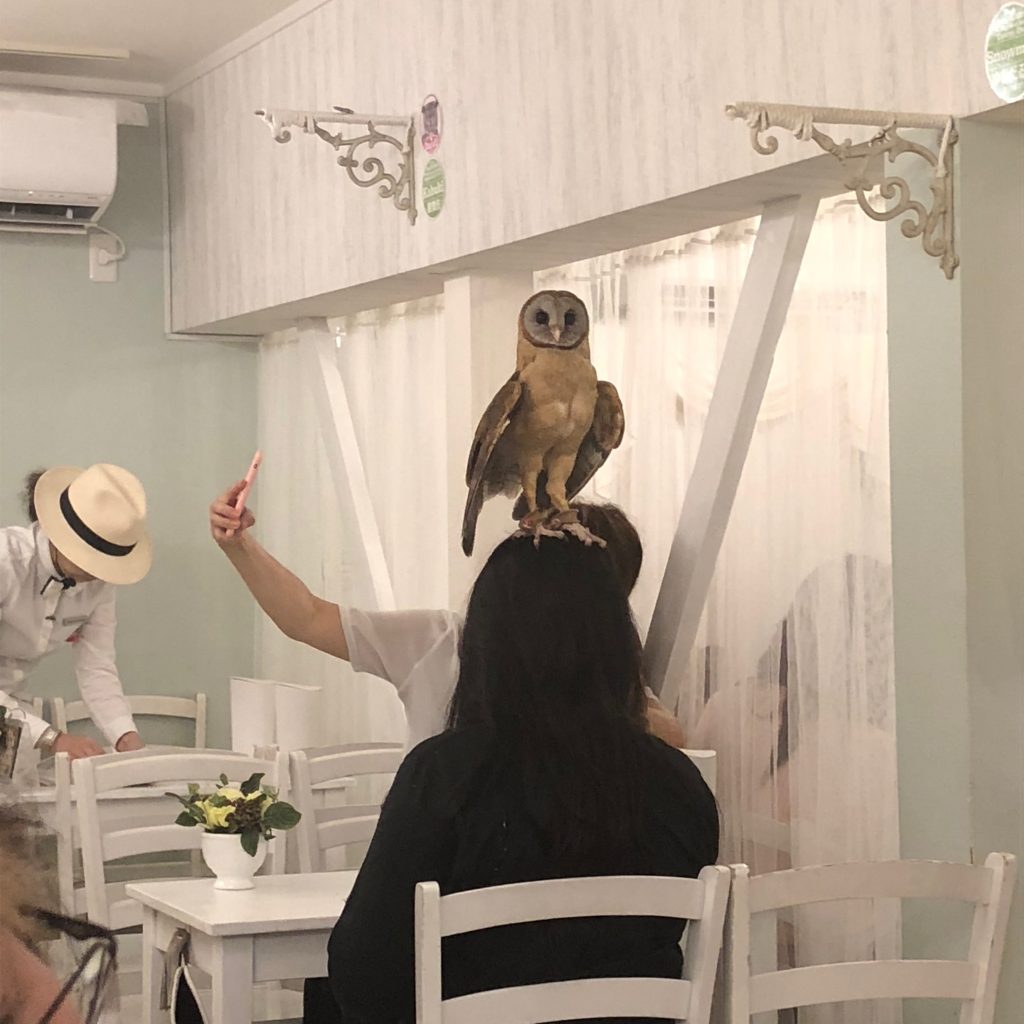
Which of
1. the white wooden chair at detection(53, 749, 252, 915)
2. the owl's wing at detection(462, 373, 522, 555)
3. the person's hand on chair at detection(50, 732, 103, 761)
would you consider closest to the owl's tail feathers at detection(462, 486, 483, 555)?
the owl's wing at detection(462, 373, 522, 555)

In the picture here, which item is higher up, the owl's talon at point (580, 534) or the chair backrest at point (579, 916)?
the owl's talon at point (580, 534)

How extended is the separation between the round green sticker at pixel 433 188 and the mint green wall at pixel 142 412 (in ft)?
5.86

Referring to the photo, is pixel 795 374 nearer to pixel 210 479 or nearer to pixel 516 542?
pixel 516 542

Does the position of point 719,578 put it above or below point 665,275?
below

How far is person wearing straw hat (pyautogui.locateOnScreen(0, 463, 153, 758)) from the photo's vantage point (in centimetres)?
434

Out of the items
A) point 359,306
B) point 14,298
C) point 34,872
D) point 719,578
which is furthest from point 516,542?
point 14,298

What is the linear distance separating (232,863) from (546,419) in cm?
98

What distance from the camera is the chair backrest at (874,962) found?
2201mm

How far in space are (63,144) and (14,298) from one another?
22.2 inches

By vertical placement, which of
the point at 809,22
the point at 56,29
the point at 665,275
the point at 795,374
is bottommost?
the point at 795,374

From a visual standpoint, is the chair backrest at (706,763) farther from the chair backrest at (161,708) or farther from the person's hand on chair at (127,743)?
the chair backrest at (161,708)

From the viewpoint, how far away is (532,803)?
2.14 m

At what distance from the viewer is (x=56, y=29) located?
4.75m

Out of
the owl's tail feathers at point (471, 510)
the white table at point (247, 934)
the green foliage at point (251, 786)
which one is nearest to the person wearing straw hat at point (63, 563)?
the green foliage at point (251, 786)
